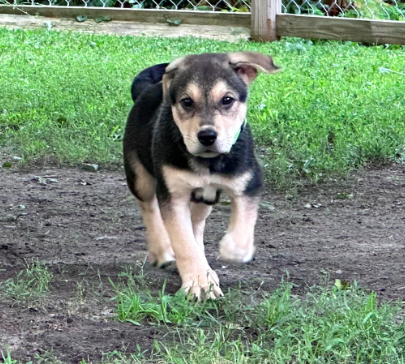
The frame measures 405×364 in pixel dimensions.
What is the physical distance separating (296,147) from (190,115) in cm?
245

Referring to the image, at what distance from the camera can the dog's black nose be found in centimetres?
337

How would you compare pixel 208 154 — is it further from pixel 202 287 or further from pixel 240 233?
pixel 202 287

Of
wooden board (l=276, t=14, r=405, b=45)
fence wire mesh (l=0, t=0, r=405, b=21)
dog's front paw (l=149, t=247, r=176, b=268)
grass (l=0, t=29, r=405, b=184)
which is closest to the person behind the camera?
dog's front paw (l=149, t=247, r=176, b=268)

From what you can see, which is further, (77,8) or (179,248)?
(77,8)

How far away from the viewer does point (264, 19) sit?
10695 mm

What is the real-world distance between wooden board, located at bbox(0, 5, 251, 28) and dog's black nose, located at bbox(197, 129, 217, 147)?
25.8 feet

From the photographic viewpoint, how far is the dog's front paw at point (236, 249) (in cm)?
349

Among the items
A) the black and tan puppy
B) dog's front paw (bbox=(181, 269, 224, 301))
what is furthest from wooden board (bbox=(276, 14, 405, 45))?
dog's front paw (bbox=(181, 269, 224, 301))

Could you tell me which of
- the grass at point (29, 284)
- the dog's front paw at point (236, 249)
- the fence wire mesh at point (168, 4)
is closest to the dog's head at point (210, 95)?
the dog's front paw at point (236, 249)

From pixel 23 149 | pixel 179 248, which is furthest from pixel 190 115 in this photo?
pixel 23 149

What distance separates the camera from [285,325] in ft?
10.2

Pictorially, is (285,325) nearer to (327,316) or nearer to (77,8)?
(327,316)

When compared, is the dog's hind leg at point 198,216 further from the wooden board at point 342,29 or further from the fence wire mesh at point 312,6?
the fence wire mesh at point 312,6

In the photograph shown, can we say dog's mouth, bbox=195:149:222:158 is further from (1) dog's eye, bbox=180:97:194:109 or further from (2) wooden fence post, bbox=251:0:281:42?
(2) wooden fence post, bbox=251:0:281:42
